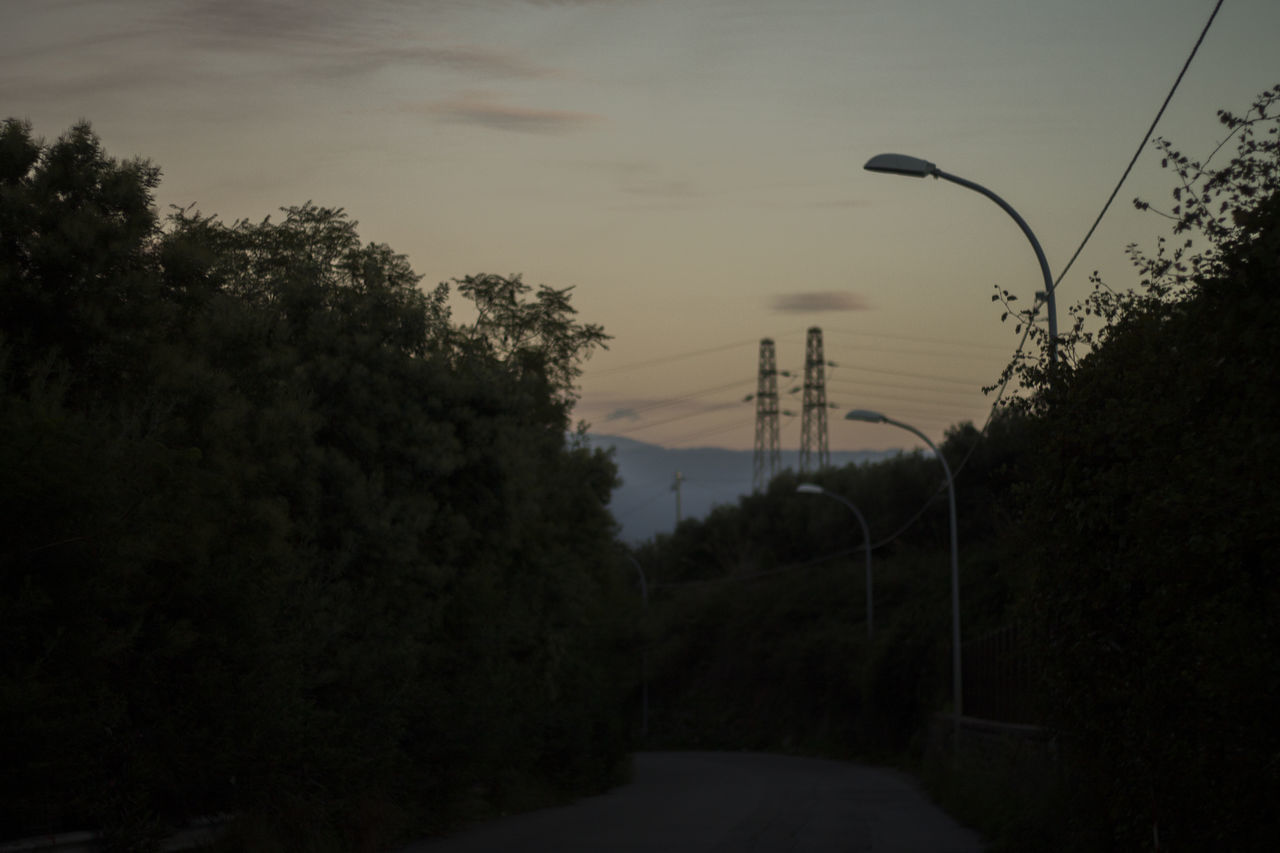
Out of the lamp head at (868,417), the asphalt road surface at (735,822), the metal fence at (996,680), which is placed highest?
the lamp head at (868,417)

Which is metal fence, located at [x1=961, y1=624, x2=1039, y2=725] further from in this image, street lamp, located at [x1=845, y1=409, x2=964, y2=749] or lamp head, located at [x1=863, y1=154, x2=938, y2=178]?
lamp head, located at [x1=863, y1=154, x2=938, y2=178]

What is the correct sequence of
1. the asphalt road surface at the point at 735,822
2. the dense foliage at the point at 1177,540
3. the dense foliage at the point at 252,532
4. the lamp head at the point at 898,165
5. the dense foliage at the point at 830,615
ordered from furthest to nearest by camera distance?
the dense foliage at the point at 830,615, the asphalt road surface at the point at 735,822, the lamp head at the point at 898,165, the dense foliage at the point at 252,532, the dense foliage at the point at 1177,540

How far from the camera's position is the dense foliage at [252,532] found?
1025cm

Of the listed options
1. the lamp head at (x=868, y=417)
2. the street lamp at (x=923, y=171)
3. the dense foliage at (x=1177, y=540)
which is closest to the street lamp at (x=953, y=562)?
the lamp head at (x=868, y=417)

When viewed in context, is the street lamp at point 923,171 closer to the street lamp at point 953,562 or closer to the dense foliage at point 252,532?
the dense foliage at point 252,532

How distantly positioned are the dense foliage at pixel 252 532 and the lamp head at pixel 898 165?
7801mm

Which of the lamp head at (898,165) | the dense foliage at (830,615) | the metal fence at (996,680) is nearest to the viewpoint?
the lamp head at (898,165)

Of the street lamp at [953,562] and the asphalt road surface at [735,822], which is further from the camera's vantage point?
the street lamp at [953,562]

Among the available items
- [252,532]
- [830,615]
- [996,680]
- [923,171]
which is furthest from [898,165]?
[830,615]

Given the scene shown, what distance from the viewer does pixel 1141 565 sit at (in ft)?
29.5

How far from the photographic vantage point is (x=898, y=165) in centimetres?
1617

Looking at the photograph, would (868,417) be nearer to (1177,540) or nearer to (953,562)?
(953,562)

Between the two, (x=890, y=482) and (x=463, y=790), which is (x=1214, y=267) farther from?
(x=890, y=482)

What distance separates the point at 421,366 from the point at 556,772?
12.0m
